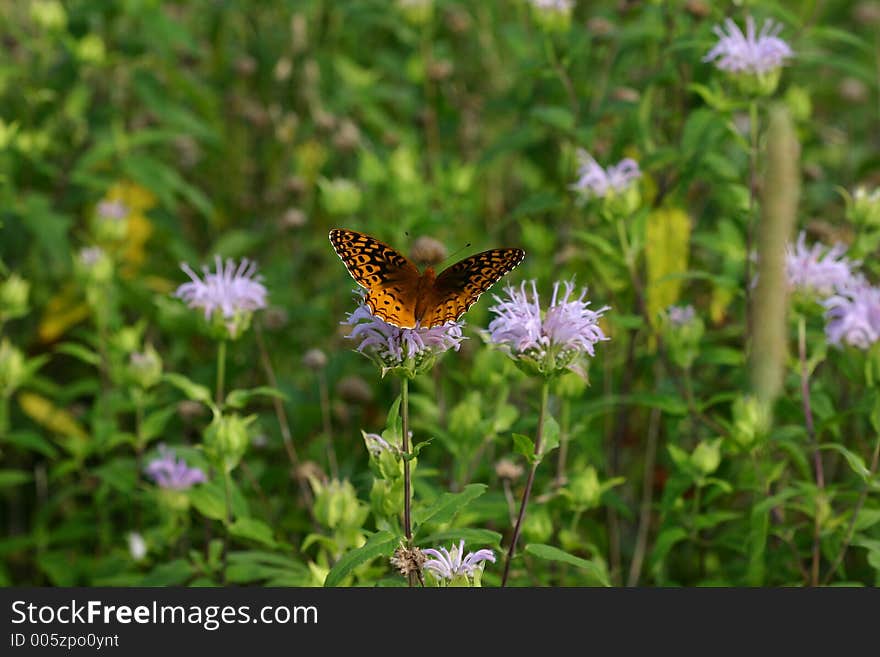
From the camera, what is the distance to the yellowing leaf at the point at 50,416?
2.31 m

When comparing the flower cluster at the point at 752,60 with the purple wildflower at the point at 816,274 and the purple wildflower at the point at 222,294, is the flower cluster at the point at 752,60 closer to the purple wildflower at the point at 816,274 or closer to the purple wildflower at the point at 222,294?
the purple wildflower at the point at 816,274

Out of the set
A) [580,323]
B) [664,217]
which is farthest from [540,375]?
[664,217]

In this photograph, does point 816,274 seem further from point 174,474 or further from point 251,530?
point 174,474

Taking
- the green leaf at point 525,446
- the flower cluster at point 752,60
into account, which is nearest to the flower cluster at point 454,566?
the green leaf at point 525,446

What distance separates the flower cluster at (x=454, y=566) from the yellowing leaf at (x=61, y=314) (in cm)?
146

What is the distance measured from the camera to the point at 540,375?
1.32 m

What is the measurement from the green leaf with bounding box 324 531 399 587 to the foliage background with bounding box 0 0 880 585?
0.10 metres

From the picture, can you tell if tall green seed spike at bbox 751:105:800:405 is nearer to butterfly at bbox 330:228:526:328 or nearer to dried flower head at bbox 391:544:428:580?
butterfly at bbox 330:228:526:328

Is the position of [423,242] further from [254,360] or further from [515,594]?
[515,594]

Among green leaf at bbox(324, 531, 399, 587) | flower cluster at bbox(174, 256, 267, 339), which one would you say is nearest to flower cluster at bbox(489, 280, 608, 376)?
green leaf at bbox(324, 531, 399, 587)

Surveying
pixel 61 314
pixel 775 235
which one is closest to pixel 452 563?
pixel 775 235

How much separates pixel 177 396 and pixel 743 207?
1157mm

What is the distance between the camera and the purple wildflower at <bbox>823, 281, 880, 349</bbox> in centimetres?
156

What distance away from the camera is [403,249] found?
2.29 meters
